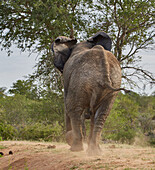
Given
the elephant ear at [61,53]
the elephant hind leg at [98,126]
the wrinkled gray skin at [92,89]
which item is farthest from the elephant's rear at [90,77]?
the elephant ear at [61,53]

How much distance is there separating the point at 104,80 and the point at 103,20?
6428mm

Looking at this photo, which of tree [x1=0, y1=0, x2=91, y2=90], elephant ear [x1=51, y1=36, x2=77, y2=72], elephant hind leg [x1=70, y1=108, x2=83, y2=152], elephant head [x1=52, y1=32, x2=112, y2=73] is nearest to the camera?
elephant hind leg [x1=70, y1=108, x2=83, y2=152]

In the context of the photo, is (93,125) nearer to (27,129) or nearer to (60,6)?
(60,6)

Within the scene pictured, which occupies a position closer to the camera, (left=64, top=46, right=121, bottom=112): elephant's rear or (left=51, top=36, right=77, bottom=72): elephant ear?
(left=64, top=46, right=121, bottom=112): elephant's rear

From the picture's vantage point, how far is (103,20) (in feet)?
34.3

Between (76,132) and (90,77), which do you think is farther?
(76,132)

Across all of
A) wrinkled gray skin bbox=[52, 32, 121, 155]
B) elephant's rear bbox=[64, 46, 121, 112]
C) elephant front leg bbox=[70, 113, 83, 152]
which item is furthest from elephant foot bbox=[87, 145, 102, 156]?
elephant's rear bbox=[64, 46, 121, 112]

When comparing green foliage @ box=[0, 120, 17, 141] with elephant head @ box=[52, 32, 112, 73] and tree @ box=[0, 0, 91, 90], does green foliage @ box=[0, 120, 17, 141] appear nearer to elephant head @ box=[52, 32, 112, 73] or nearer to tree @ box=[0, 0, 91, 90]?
tree @ box=[0, 0, 91, 90]

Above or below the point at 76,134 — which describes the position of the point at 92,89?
above

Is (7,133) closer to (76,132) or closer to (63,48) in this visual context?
(63,48)

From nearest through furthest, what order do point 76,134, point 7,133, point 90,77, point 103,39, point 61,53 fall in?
point 90,77 → point 76,134 → point 103,39 → point 61,53 → point 7,133

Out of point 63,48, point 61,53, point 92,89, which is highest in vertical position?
point 63,48

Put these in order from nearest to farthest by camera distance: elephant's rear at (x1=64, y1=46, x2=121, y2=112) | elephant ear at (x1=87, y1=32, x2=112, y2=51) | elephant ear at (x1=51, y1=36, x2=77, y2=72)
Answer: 1. elephant's rear at (x1=64, y1=46, x2=121, y2=112)
2. elephant ear at (x1=87, y1=32, x2=112, y2=51)
3. elephant ear at (x1=51, y1=36, x2=77, y2=72)

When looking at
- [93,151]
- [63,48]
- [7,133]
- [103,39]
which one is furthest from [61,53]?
[7,133]
